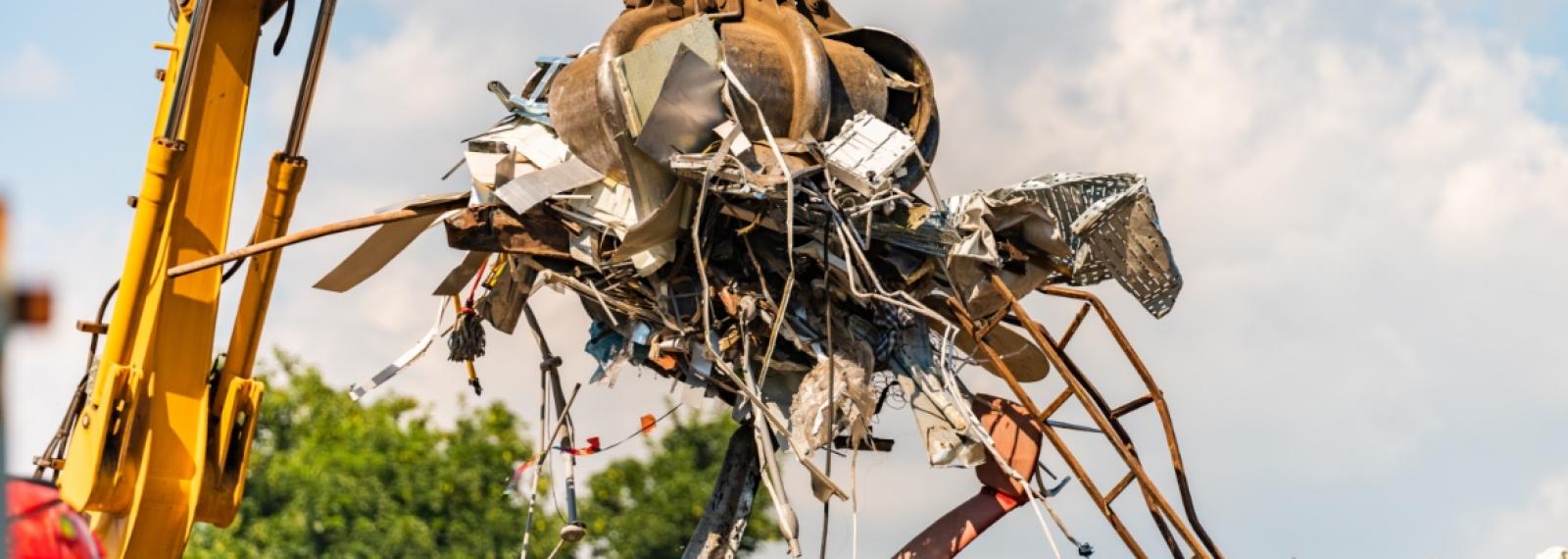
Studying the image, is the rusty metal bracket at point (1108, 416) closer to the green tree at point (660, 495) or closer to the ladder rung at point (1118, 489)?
the ladder rung at point (1118, 489)

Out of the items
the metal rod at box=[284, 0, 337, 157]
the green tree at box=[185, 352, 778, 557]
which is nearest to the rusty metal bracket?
the metal rod at box=[284, 0, 337, 157]

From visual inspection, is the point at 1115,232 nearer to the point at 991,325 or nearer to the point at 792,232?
the point at 991,325

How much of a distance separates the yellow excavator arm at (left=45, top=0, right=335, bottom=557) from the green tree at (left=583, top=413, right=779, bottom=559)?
25.5 meters

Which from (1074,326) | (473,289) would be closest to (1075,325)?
(1074,326)

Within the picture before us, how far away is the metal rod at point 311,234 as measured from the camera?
11.0m

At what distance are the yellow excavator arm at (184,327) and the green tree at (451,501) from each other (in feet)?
80.1

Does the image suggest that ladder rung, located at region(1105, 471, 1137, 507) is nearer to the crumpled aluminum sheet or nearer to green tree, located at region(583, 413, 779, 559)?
the crumpled aluminum sheet

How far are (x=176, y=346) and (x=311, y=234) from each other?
1.02 metres

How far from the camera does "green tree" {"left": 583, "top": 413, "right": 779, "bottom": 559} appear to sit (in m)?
37.7

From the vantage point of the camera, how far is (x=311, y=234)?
37.1 ft

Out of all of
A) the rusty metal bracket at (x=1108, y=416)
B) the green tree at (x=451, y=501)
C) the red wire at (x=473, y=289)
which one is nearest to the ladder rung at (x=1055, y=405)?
the rusty metal bracket at (x=1108, y=416)

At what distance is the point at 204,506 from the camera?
1130 cm

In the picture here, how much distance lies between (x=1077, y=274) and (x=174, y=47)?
586 cm

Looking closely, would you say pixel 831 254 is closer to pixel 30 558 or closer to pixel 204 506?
pixel 204 506
